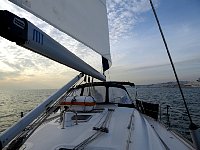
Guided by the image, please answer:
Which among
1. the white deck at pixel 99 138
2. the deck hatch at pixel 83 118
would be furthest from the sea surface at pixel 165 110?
the deck hatch at pixel 83 118

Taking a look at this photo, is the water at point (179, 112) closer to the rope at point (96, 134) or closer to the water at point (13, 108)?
the rope at point (96, 134)

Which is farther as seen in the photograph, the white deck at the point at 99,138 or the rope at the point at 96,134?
the white deck at the point at 99,138

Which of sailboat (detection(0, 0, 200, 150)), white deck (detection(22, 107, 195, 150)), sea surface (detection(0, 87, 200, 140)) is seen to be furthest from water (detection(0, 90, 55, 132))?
→ white deck (detection(22, 107, 195, 150))

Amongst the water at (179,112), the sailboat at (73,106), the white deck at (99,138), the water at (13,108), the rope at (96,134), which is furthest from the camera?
the water at (13,108)

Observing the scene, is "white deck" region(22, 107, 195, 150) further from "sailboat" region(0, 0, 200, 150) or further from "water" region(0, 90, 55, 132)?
"water" region(0, 90, 55, 132)

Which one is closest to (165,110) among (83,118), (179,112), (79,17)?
(179,112)

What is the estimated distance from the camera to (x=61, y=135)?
3490 millimetres

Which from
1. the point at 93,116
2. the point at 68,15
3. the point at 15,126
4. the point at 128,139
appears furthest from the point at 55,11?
the point at 93,116

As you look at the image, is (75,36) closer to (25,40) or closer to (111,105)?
(25,40)

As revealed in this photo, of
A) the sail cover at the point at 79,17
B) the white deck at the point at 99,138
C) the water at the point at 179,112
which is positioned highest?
the sail cover at the point at 79,17

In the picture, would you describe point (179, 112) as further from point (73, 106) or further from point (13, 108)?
point (13, 108)

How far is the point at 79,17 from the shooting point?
355 cm

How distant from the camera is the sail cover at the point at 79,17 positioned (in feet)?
8.38

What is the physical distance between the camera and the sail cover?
101 inches
